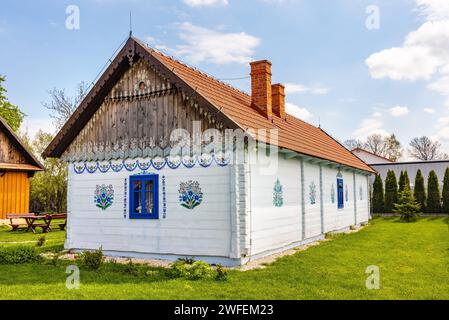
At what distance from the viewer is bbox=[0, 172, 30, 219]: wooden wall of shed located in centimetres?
2325

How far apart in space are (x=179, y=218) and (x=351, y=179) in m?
13.0

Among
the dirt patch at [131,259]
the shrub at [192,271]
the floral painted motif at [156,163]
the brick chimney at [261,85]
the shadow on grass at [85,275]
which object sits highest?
the brick chimney at [261,85]

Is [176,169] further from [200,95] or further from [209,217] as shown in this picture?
[200,95]

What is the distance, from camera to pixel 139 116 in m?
11.9

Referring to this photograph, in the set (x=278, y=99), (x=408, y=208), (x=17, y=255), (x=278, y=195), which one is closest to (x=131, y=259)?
(x=17, y=255)

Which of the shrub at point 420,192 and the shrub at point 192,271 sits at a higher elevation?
the shrub at point 420,192

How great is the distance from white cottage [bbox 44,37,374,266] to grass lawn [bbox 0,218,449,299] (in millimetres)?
1422

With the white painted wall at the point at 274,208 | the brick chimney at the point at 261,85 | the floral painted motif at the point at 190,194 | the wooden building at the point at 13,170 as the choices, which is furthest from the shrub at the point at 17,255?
the wooden building at the point at 13,170

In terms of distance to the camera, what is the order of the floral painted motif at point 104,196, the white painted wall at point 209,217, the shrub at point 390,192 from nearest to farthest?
the white painted wall at point 209,217 → the floral painted motif at point 104,196 → the shrub at point 390,192

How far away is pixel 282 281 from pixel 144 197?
198 inches

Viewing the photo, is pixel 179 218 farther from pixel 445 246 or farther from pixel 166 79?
pixel 445 246

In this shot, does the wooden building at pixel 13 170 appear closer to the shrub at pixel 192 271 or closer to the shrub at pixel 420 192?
the shrub at pixel 192 271

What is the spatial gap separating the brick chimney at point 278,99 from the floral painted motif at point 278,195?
554cm

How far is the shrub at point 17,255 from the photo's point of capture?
1099 cm
